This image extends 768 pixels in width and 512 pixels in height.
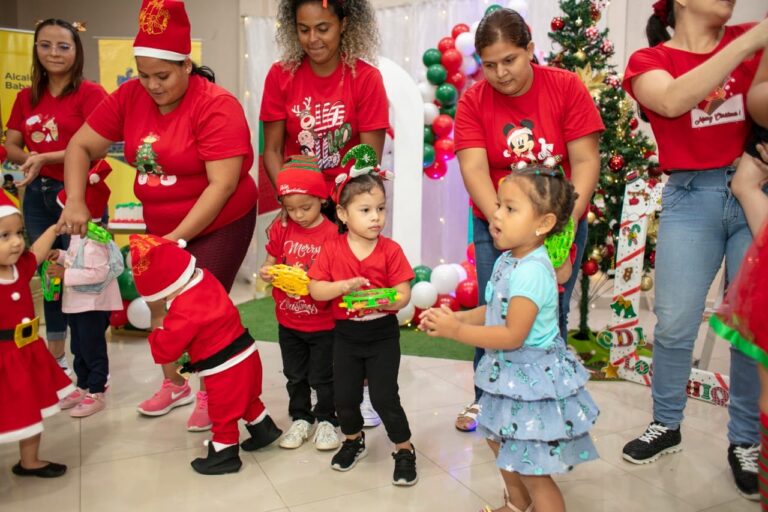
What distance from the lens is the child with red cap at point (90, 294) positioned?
3.08 metres

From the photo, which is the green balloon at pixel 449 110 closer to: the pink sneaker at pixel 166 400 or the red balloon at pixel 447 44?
the red balloon at pixel 447 44

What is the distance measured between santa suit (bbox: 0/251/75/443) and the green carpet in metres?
2.14

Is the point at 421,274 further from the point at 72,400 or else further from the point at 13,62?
the point at 13,62

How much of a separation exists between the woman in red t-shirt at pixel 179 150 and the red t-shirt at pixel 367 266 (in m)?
0.53

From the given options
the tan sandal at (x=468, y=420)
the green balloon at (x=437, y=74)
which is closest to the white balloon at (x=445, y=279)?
the green balloon at (x=437, y=74)

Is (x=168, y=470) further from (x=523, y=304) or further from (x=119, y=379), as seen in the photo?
(x=523, y=304)

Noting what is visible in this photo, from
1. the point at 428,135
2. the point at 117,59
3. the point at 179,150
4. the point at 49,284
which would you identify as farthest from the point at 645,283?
the point at 117,59

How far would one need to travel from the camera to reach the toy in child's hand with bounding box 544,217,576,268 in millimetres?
2014

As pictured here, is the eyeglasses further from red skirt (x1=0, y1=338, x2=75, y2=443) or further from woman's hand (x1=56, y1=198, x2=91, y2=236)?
red skirt (x1=0, y1=338, x2=75, y2=443)

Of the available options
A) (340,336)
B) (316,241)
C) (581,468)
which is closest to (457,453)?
(581,468)

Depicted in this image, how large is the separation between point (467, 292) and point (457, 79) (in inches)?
63.9

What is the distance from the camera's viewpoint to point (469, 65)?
5.22 metres

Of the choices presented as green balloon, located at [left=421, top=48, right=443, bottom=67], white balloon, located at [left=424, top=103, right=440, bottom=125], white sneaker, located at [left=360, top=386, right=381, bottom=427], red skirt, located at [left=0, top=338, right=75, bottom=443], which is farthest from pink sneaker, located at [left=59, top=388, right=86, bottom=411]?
green balloon, located at [left=421, top=48, right=443, bottom=67]

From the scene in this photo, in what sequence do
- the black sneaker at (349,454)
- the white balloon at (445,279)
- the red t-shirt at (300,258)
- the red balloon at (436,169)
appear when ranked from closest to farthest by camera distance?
the black sneaker at (349,454) < the red t-shirt at (300,258) < the white balloon at (445,279) < the red balloon at (436,169)
